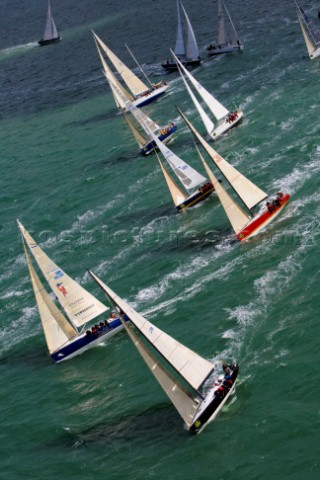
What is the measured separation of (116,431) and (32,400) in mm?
10080

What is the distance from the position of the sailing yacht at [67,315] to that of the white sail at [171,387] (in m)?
14.3

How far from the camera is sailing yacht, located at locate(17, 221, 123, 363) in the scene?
212ft

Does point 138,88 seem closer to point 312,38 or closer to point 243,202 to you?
point 312,38

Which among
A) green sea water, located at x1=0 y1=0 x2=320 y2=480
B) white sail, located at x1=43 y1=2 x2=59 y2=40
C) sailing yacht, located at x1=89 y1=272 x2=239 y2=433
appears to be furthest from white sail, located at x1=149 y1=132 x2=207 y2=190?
white sail, located at x1=43 y1=2 x2=59 y2=40

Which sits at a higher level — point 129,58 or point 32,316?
point 129,58

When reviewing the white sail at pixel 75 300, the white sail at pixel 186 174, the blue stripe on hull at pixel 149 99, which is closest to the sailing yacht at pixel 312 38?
the blue stripe on hull at pixel 149 99

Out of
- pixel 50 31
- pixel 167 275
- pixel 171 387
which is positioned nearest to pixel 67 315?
pixel 167 275

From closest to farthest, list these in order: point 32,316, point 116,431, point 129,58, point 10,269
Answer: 1. point 116,431
2. point 32,316
3. point 10,269
4. point 129,58

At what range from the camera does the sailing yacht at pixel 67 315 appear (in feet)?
212

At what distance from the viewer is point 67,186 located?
329ft

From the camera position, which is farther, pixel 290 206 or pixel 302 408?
pixel 290 206

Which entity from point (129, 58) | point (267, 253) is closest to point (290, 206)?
point (267, 253)

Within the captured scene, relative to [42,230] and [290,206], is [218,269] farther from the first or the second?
[42,230]

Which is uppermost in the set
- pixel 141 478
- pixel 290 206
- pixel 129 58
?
pixel 129 58
